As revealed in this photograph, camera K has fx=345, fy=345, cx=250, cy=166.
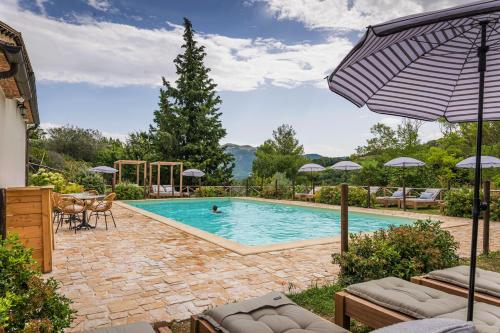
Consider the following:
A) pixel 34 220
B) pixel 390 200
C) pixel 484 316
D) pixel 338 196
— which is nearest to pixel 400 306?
pixel 484 316

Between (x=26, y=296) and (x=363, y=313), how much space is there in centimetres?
244

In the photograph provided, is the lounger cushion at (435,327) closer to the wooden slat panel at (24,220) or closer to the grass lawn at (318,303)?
the grass lawn at (318,303)

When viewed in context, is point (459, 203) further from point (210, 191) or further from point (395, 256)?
point (210, 191)

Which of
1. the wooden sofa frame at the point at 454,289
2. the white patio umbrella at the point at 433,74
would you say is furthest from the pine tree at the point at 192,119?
the white patio umbrella at the point at 433,74

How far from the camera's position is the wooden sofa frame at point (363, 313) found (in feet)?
8.09

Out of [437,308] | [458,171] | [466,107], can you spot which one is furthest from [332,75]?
[458,171]

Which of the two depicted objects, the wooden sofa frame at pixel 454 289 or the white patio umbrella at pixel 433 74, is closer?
the white patio umbrella at pixel 433 74

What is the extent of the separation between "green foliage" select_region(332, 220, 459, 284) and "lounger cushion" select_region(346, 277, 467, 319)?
3.53 ft

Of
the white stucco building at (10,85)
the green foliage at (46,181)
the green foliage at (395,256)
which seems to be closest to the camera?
the white stucco building at (10,85)

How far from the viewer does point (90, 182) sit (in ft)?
54.6

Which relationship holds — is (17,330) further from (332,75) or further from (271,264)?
(271,264)

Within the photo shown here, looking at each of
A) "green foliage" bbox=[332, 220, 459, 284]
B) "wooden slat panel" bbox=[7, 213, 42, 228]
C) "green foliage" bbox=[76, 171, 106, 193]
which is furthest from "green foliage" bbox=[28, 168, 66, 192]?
"green foliage" bbox=[332, 220, 459, 284]

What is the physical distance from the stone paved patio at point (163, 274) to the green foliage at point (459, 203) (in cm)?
392

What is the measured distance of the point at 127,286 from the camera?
14.3 ft
